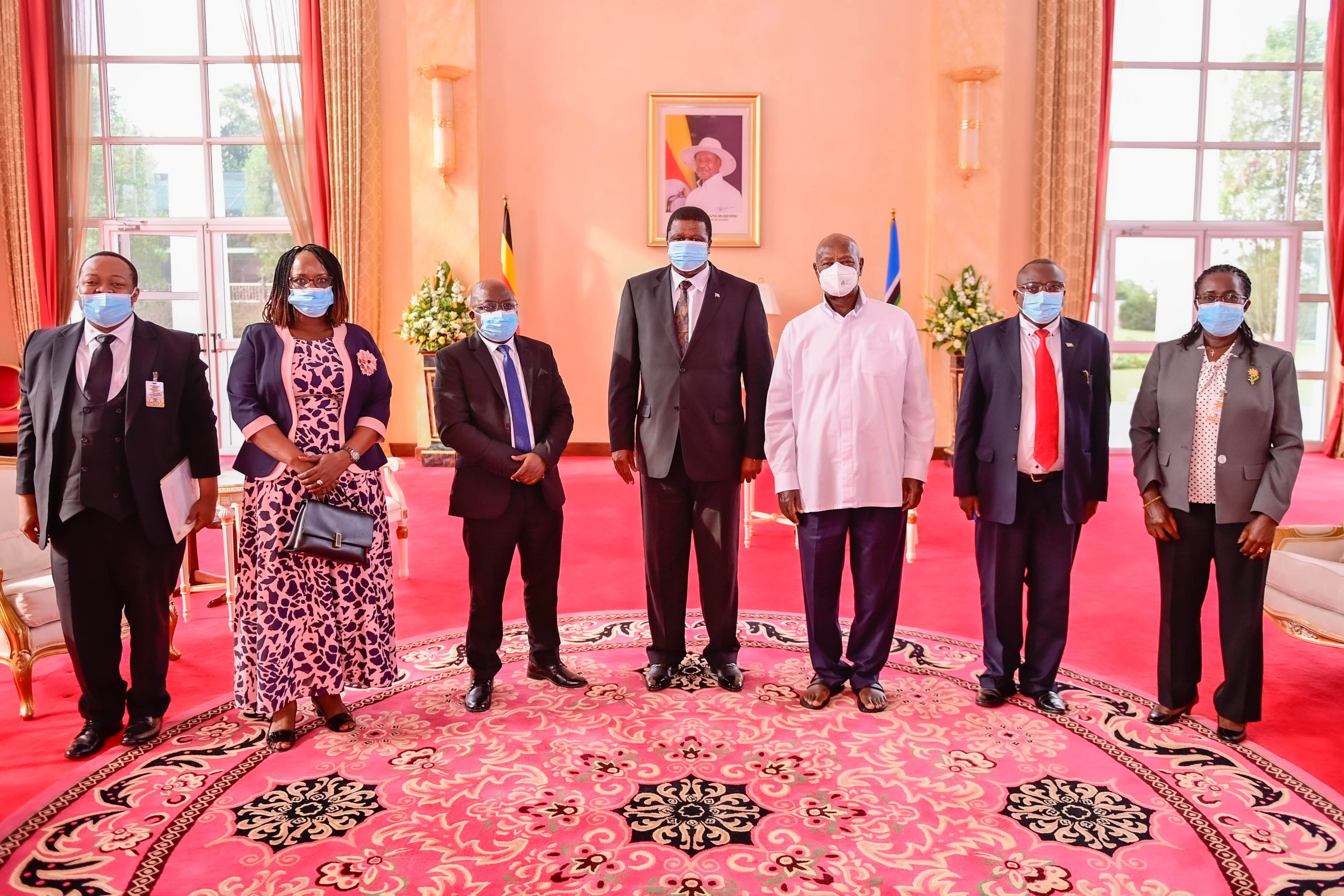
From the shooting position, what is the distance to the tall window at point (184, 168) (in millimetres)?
9984

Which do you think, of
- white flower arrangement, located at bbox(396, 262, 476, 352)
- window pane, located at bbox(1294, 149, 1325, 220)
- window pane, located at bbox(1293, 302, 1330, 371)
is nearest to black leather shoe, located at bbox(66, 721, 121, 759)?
white flower arrangement, located at bbox(396, 262, 476, 352)

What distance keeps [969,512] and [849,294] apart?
95cm

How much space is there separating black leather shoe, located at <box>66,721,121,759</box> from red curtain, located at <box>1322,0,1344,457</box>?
38.1ft

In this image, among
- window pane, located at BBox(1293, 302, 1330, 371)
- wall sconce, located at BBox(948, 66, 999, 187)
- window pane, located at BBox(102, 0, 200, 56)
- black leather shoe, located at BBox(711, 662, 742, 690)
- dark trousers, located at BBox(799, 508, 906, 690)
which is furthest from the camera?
window pane, located at BBox(1293, 302, 1330, 371)

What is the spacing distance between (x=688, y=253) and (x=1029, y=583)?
6.02 ft

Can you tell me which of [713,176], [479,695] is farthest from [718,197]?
[479,695]

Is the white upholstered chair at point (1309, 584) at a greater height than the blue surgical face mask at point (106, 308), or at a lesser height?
lesser

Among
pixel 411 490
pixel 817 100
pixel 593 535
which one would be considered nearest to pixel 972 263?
pixel 817 100

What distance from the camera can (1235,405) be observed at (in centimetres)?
328

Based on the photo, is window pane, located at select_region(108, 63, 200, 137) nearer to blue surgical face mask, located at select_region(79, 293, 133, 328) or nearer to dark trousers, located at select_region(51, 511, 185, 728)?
blue surgical face mask, located at select_region(79, 293, 133, 328)

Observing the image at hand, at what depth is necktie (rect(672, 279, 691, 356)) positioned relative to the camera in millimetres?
3791

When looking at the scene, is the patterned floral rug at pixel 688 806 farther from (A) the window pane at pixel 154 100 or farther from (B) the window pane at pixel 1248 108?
(B) the window pane at pixel 1248 108

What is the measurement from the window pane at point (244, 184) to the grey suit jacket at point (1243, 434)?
30.3 ft

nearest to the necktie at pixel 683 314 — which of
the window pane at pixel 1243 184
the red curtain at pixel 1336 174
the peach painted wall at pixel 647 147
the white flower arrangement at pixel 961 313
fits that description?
the white flower arrangement at pixel 961 313
